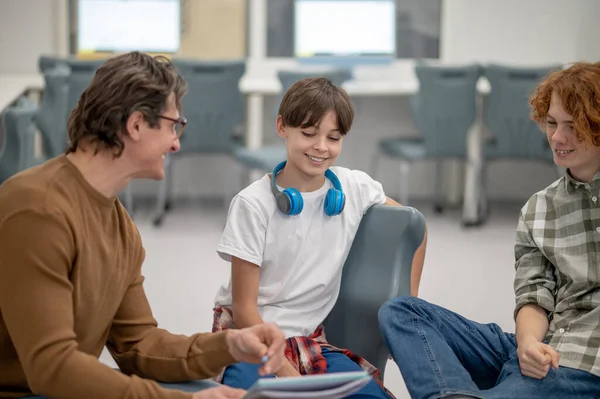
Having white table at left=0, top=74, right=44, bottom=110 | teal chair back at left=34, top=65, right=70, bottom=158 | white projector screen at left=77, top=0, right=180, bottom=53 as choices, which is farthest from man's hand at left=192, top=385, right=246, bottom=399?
white projector screen at left=77, top=0, right=180, bottom=53

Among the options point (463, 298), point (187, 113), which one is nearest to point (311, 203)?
point (463, 298)

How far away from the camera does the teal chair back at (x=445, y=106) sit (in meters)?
4.88

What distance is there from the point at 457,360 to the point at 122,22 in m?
4.31

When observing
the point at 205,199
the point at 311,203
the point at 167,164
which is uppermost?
the point at 311,203

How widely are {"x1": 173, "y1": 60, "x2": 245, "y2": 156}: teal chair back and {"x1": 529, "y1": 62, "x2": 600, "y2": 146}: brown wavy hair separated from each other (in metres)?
3.06

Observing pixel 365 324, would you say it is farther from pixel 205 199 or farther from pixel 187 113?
pixel 205 199

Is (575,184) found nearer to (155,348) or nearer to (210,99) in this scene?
(155,348)

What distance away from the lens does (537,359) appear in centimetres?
166

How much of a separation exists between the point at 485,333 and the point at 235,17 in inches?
167

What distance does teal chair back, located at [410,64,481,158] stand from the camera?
4883mm

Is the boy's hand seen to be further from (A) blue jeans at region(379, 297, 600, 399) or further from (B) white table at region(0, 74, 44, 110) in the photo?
(B) white table at region(0, 74, 44, 110)

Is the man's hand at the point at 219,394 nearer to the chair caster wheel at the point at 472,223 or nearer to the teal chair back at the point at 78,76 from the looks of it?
the teal chair back at the point at 78,76

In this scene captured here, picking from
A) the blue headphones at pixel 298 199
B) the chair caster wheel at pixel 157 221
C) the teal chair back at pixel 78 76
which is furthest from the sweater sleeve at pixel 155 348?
the chair caster wheel at pixel 157 221

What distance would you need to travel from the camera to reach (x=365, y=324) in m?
1.91
